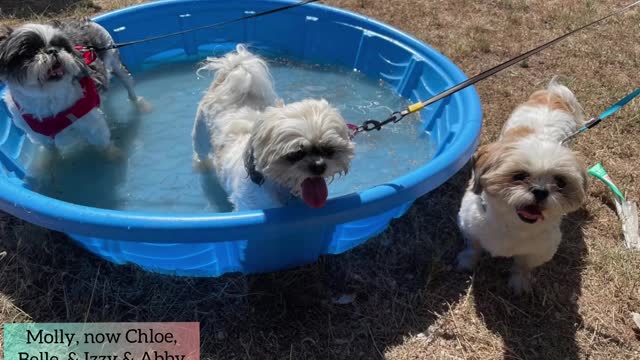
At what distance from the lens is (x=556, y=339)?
334 cm

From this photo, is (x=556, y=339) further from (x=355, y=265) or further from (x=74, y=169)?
(x=74, y=169)

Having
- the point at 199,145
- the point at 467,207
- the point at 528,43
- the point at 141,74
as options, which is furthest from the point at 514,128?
the point at 141,74

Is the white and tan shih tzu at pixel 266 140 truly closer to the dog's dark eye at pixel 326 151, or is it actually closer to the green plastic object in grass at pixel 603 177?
the dog's dark eye at pixel 326 151

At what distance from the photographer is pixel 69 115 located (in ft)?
13.9

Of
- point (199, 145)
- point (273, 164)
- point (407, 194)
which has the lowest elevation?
point (199, 145)

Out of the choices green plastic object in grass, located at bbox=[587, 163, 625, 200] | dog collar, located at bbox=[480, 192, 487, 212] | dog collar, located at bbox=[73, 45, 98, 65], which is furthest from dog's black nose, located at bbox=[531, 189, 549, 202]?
dog collar, located at bbox=[73, 45, 98, 65]

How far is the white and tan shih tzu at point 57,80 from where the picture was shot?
3.77m

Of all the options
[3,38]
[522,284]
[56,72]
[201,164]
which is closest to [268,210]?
[522,284]

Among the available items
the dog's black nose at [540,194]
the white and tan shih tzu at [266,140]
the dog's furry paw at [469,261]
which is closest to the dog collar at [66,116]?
the white and tan shih tzu at [266,140]

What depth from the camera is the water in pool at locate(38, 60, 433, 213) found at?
4.60 meters

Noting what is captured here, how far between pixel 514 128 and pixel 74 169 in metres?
3.91

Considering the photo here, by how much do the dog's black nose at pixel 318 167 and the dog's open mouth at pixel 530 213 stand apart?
1.18 metres

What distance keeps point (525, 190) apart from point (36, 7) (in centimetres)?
714

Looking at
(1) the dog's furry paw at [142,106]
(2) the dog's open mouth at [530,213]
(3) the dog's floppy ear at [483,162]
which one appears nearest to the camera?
(2) the dog's open mouth at [530,213]
